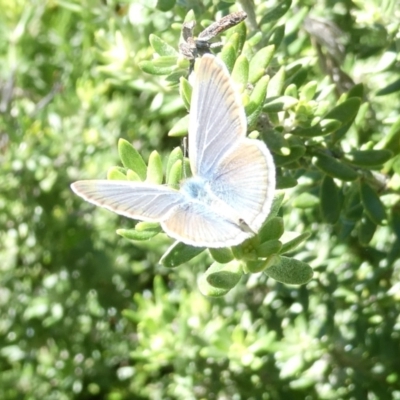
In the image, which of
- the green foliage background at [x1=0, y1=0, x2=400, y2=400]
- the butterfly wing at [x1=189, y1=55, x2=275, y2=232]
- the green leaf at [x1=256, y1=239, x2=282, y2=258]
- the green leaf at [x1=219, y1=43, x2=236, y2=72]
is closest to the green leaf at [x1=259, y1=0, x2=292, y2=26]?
the green foliage background at [x1=0, y1=0, x2=400, y2=400]

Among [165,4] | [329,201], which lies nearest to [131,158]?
[165,4]

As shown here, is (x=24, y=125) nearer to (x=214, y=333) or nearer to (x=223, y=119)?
(x=214, y=333)

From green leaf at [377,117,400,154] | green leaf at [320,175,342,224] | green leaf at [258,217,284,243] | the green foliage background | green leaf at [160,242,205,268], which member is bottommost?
the green foliage background

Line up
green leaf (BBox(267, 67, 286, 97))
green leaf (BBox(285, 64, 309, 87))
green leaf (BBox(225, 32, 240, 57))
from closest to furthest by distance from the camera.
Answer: green leaf (BBox(225, 32, 240, 57)) < green leaf (BBox(267, 67, 286, 97)) < green leaf (BBox(285, 64, 309, 87))

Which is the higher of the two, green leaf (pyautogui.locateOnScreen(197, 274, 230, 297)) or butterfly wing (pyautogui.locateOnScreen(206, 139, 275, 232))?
butterfly wing (pyautogui.locateOnScreen(206, 139, 275, 232))

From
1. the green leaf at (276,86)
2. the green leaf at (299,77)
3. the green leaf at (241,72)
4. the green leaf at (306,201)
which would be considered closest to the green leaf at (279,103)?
the green leaf at (276,86)

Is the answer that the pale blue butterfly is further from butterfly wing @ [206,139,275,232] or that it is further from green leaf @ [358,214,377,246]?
green leaf @ [358,214,377,246]

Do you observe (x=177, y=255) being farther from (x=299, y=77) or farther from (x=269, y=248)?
(x=299, y=77)

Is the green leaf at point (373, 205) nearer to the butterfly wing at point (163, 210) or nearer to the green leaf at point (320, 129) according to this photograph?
the green leaf at point (320, 129)

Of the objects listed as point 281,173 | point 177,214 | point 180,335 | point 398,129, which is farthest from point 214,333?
point 177,214
